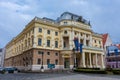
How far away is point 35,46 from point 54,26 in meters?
10.0

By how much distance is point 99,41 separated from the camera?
2645 inches

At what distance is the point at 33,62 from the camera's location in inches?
1794

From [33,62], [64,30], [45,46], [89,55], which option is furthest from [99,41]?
[33,62]

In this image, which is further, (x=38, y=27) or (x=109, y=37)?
(x=109, y=37)

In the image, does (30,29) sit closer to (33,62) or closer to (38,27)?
(38,27)

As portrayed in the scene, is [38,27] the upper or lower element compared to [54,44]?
upper

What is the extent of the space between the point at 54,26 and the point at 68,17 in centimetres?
692

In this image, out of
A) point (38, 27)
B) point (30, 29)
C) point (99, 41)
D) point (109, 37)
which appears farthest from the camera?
point (109, 37)

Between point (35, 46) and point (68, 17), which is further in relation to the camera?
point (68, 17)

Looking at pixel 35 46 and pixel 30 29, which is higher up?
pixel 30 29

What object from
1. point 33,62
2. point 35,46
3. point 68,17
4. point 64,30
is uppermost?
point 68,17

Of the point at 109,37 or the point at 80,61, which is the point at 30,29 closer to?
the point at 80,61

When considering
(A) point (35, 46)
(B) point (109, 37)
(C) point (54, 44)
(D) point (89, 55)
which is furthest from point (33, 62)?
(B) point (109, 37)

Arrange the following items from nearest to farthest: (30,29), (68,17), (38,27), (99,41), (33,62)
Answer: (33,62) → (38,27) → (30,29) → (68,17) → (99,41)
